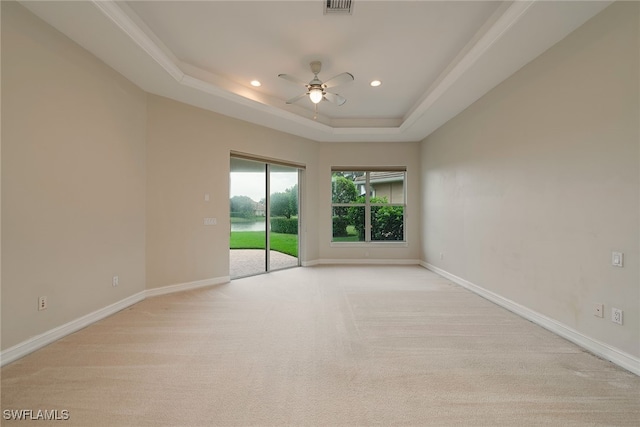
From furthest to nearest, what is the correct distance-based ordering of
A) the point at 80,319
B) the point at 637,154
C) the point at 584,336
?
the point at 80,319 < the point at 584,336 < the point at 637,154

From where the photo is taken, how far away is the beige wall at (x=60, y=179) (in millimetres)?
2133

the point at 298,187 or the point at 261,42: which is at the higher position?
the point at 261,42

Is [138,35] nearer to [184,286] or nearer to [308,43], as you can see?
[308,43]

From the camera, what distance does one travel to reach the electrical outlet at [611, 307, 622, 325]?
2.07 m

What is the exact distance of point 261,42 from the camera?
305 centimetres

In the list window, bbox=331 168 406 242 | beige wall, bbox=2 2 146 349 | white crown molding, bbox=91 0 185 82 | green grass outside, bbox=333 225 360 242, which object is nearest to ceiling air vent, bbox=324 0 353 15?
white crown molding, bbox=91 0 185 82

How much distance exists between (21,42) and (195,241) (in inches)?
109

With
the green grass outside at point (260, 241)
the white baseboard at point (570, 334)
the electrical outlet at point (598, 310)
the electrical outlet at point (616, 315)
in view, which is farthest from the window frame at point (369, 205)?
the electrical outlet at point (616, 315)

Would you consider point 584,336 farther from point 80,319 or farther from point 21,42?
point 21,42

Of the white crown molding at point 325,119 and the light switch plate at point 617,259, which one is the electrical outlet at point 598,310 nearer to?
the light switch plate at point 617,259

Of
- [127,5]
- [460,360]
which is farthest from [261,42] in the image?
[460,360]

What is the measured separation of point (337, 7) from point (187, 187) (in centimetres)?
313

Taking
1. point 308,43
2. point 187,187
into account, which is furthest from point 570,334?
point 187,187

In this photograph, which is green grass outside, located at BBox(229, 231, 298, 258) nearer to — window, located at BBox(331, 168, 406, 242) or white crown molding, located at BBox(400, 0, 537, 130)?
window, located at BBox(331, 168, 406, 242)
